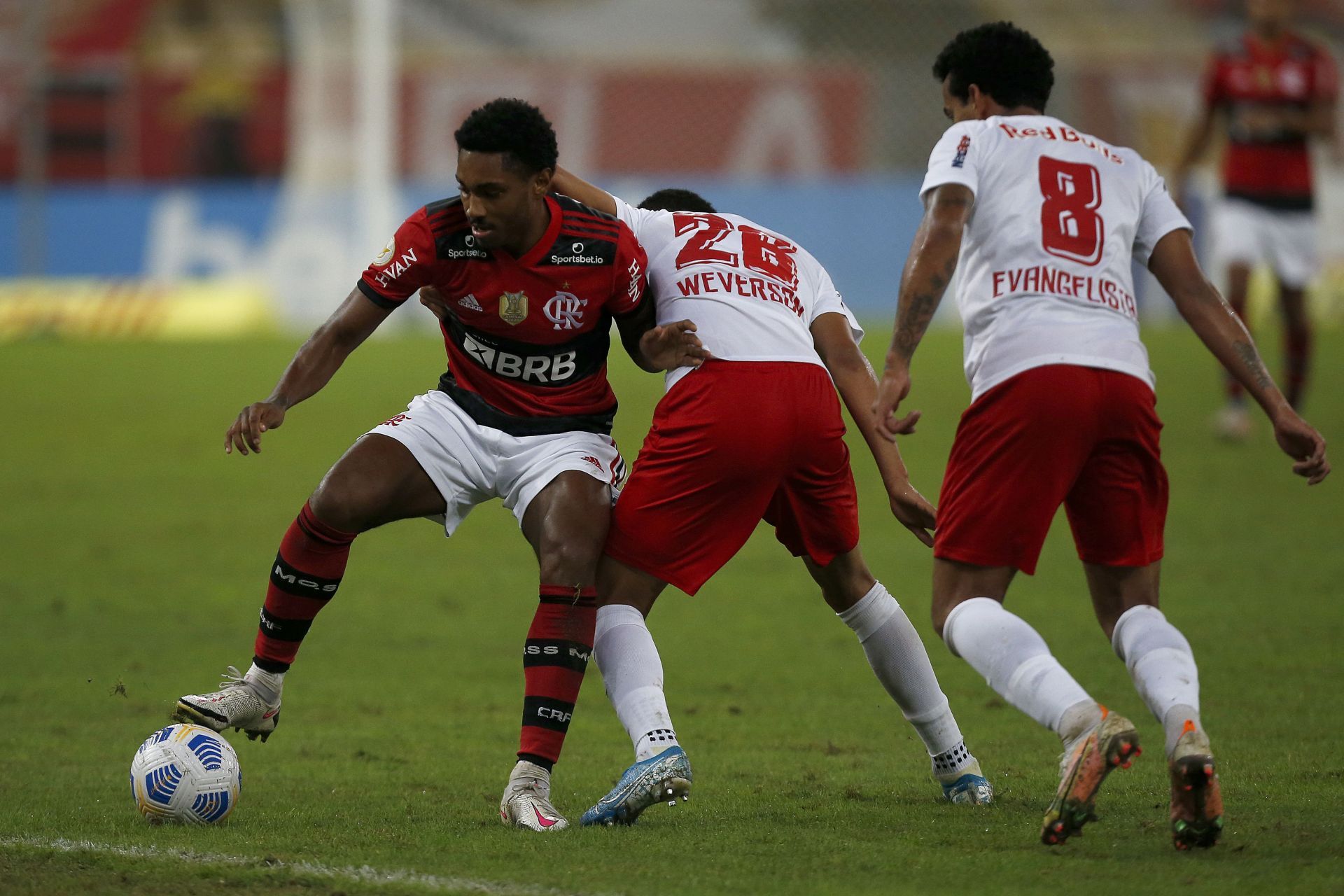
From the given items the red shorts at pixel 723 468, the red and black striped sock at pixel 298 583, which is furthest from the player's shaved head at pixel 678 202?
the red and black striped sock at pixel 298 583

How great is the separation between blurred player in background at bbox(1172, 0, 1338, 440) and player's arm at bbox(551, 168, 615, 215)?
24.5ft

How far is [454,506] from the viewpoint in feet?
16.4

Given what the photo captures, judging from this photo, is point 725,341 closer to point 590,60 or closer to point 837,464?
point 837,464

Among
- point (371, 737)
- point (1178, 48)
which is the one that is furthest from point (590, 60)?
point (371, 737)

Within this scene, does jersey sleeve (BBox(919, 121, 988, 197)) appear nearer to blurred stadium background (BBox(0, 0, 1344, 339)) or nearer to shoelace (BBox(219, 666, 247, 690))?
shoelace (BBox(219, 666, 247, 690))

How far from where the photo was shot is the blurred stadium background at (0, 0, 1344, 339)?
2123 cm

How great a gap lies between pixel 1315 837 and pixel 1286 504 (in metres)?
7.08

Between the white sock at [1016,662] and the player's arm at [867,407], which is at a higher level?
the player's arm at [867,407]

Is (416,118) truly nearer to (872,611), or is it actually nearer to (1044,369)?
(872,611)

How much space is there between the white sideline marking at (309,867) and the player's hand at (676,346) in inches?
63.8

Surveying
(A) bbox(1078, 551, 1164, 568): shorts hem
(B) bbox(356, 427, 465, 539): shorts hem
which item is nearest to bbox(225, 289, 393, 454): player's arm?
(B) bbox(356, 427, 465, 539): shorts hem

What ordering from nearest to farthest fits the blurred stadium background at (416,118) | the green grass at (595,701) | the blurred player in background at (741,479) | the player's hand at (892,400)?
1. the green grass at (595,701)
2. the player's hand at (892,400)
3. the blurred player in background at (741,479)
4. the blurred stadium background at (416,118)

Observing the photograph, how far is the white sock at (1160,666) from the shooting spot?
4070 mm

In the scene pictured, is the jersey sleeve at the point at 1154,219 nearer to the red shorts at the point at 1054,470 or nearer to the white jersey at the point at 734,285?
the red shorts at the point at 1054,470
